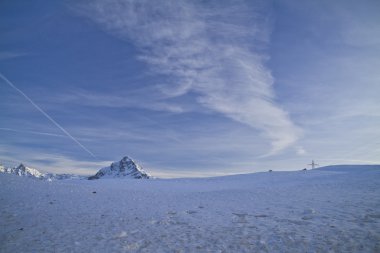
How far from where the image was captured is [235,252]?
5719 millimetres

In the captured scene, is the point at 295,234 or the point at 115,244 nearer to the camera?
the point at 115,244

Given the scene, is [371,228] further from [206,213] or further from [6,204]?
[6,204]

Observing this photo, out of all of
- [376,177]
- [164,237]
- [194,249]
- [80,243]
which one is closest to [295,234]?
[194,249]

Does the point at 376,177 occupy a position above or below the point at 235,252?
above

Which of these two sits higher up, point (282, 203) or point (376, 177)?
point (376, 177)

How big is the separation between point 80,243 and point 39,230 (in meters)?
1.80

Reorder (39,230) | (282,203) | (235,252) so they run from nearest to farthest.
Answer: (235,252) < (39,230) < (282,203)

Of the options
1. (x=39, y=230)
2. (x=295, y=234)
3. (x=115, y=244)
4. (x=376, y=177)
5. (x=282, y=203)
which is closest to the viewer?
(x=115, y=244)

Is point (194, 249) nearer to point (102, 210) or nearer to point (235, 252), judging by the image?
point (235, 252)

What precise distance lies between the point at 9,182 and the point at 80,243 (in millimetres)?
12284

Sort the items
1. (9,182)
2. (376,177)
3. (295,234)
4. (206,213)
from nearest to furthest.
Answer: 1. (295,234)
2. (206,213)
3. (9,182)
4. (376,177)

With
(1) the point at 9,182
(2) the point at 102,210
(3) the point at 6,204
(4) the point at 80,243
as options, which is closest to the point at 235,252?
(4) the point at 80,243

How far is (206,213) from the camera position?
984 centimetres

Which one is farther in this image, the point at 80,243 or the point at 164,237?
the point at 164,237
